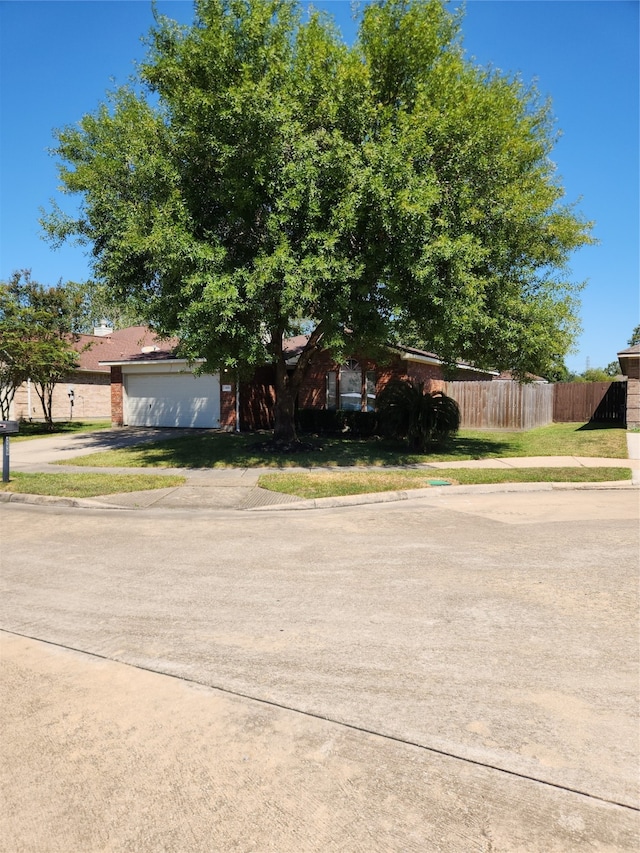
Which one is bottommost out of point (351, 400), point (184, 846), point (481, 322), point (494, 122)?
point (184, 846)

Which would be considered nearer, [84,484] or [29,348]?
[84,484]

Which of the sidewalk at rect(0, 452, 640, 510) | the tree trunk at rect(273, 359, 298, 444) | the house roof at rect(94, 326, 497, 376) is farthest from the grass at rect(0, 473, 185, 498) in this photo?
the house roof at rect(94, 326, 497, 376)

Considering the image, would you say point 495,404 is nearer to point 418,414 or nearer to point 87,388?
point 418,414

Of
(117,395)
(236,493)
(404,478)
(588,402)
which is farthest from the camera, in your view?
(588,402)

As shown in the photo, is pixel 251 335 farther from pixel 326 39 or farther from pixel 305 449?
pixel 326 39

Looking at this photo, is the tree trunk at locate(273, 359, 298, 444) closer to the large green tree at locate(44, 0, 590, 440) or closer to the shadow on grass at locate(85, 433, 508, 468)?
the shadow on grass at locate(85, 433, 508, 468)

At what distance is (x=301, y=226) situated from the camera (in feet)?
36.6

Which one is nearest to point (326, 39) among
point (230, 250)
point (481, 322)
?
point (230, 250)

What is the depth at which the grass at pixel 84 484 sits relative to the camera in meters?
10.5

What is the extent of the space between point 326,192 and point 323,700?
9.66 meters

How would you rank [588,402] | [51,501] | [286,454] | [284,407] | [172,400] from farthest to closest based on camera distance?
[588,402] → [172,400] → [284,407] → [286,454] → [51,501]

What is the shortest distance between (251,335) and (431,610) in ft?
25.7

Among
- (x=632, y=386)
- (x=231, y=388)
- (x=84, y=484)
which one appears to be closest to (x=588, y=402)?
(x=632, y=386)

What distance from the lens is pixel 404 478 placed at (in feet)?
37.1
